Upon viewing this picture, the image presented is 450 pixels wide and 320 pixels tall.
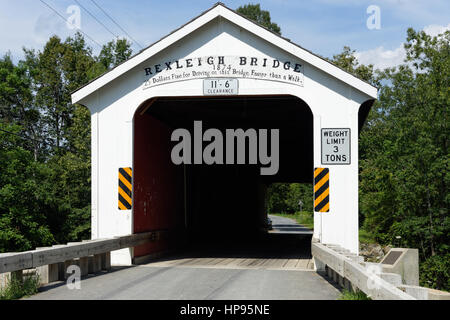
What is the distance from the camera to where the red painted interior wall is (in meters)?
11.9

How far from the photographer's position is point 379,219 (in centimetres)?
3117

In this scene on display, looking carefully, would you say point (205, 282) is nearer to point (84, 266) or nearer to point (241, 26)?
point (84, 266)

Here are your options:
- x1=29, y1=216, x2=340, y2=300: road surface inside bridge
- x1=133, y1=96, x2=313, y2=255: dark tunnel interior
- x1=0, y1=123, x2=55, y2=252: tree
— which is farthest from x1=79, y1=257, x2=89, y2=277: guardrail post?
x1=0, y1=123, x2=55, y2=252: tree

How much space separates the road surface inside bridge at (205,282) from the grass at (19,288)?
15 centimetres

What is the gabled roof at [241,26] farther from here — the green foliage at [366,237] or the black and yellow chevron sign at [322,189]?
the green foliage at [366,237]

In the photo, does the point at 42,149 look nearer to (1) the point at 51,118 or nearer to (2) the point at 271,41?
(1) the point at 51,118

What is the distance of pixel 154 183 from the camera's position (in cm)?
1320

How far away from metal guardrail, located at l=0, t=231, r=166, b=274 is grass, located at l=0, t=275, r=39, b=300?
0.67 feet

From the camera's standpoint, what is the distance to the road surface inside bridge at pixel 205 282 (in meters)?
6.93

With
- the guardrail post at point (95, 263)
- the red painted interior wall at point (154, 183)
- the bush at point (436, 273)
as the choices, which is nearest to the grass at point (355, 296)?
the guardrail post at point (95, 263)

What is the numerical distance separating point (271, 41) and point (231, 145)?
28.6 feet

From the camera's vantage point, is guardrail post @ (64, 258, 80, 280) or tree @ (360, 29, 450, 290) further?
tree @ (360, 29, 450, 290)

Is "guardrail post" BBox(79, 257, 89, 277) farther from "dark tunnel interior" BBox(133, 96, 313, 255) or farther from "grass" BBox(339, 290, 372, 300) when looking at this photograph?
"grass" BBox(339, 290, 372, 300)
